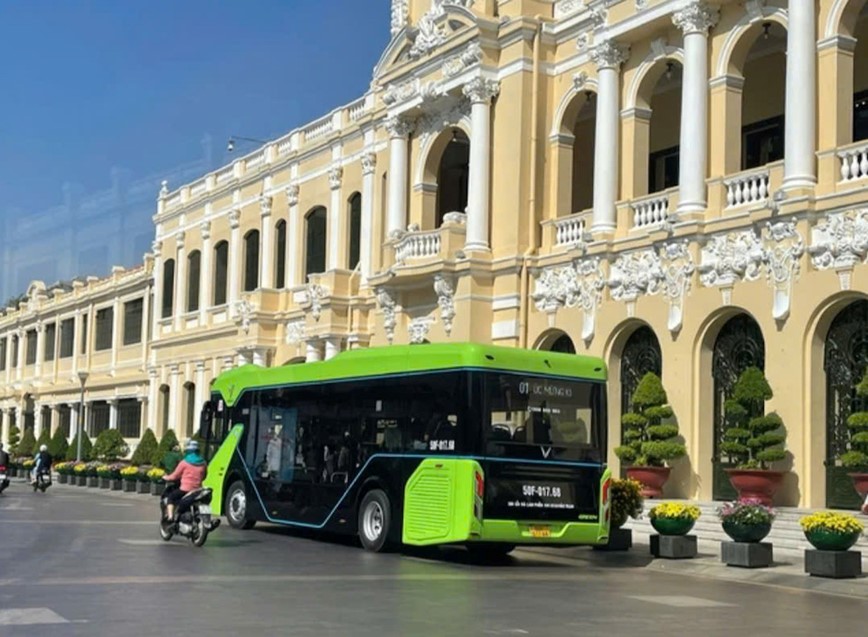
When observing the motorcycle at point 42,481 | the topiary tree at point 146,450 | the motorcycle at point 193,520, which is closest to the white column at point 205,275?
the topiary tree at point 146,450

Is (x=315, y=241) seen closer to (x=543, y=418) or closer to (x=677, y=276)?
(x=677, y=276)

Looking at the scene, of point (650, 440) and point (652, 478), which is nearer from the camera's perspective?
point (652, 478)

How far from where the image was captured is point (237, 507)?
80.0 feet

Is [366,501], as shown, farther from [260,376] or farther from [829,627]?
A: [829,627]

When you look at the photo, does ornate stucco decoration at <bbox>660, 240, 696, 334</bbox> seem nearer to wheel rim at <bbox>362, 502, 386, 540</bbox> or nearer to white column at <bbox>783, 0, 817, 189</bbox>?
white column at <bbox>783, 0, 817, 189</bbox>

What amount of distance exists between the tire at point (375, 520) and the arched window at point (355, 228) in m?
20.4

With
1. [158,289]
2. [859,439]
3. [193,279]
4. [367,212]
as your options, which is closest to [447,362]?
[859,439]

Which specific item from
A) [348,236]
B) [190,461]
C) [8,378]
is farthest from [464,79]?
[8,378]

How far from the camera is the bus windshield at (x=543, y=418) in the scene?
59.6 feet

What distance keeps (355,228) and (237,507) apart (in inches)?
680

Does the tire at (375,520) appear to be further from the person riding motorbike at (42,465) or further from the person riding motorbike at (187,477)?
the person riding motorbike at (42,465)

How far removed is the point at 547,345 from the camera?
1186 inches

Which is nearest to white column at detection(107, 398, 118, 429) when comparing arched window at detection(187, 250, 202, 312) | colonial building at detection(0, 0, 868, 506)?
arched window at detection(187, 250, 202, 312)

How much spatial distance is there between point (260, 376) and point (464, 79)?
1085 cm
